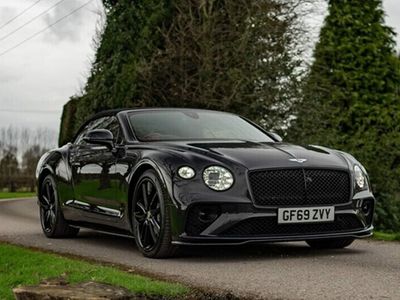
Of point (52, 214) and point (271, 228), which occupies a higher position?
point (271, 228)

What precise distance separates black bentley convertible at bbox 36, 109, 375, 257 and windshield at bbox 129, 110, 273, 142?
0.01m

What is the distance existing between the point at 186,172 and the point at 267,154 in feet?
2.59

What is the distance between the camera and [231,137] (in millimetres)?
8758

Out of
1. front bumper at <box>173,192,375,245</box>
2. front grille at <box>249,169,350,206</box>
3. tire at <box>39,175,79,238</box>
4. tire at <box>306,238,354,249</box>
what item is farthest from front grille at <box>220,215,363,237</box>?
tire at <box>39,175,79,238</box>

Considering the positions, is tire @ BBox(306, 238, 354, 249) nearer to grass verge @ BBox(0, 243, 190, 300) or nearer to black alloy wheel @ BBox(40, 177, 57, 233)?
grass verge @ BBox(0, 243, 190, 300)

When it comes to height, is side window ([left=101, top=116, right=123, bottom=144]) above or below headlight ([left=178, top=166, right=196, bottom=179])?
above

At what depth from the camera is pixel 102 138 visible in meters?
8.55

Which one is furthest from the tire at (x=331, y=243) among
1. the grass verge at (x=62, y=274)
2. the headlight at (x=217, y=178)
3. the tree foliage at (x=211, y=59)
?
the tree foliage at (x=211, y=59)

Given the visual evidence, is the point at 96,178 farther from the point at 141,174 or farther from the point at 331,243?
the point at 331,243

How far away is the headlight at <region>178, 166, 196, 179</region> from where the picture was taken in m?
7.27

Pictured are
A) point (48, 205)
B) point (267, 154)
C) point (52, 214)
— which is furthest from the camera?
point (48, 205)

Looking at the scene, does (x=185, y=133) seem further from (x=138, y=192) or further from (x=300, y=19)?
(x=300, y=19)

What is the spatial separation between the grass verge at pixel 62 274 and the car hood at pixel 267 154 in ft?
4.56

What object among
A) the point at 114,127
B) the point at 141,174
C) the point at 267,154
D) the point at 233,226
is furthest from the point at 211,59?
the point at 233,226
